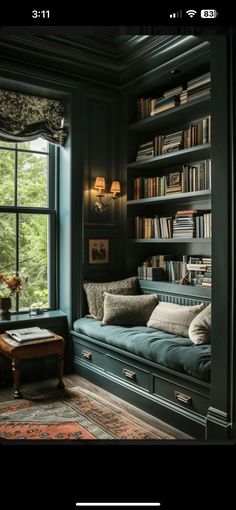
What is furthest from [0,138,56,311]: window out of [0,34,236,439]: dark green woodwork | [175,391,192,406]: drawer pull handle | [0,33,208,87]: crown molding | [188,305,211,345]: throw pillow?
[175,391,192,406]: drawer pull handle

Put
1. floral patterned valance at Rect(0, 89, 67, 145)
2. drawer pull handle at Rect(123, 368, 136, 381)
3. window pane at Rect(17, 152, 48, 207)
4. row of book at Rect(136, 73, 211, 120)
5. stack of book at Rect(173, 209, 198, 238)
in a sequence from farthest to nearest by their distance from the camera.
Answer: window pane at Rect(17, 152, 48, 207) → floral patterned valance at Rect(0, 89, 67, 145) → stack of book at Rect(173, 209, 198, 238) → row of book at Rect(136, 73, 211, 120) → drawer pull handle at Rect(123, 368, 136, 381)

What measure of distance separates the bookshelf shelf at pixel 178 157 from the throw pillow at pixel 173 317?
4.04 feet

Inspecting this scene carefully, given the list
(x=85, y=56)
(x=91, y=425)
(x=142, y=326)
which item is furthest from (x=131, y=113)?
(x=91, y=425)

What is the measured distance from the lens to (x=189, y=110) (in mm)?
3352

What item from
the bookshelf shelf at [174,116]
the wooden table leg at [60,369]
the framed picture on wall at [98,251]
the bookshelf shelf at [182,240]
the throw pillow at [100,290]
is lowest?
the wooden table leg at [60,369]

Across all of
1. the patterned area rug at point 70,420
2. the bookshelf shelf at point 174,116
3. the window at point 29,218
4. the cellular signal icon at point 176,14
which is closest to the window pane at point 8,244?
the window at point 29,218

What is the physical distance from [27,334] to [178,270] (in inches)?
56.8

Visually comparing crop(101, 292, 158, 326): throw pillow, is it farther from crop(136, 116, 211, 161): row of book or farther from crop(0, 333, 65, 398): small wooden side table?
crop(136, 116, 211, 161): row of book

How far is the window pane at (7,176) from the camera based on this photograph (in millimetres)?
3619

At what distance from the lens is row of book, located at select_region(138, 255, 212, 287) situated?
329 cm

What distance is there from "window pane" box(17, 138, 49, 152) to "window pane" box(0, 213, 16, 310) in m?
0.67

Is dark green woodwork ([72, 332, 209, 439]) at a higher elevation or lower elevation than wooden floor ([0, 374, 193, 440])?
higher

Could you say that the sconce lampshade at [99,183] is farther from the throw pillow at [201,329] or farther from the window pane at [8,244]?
the throw pillow at [201,329]
